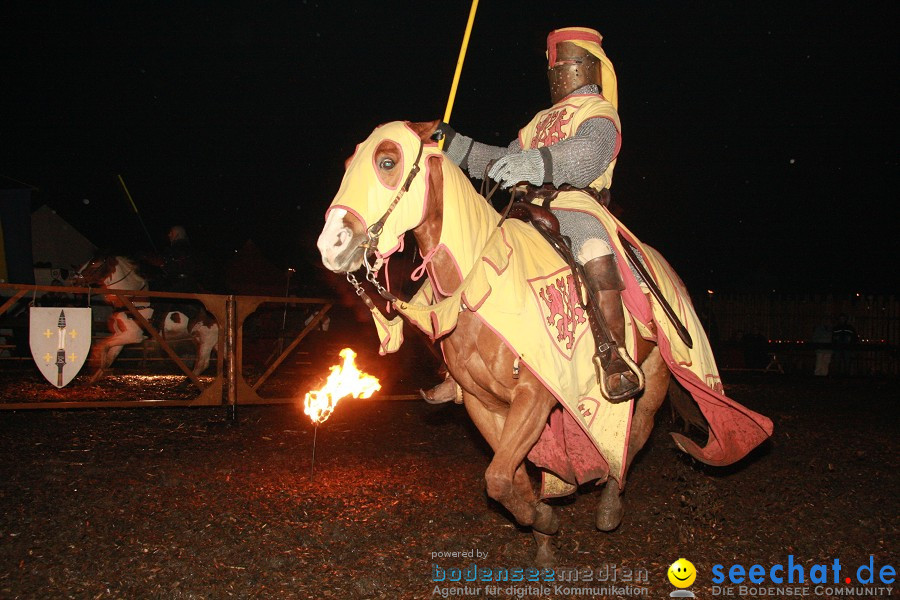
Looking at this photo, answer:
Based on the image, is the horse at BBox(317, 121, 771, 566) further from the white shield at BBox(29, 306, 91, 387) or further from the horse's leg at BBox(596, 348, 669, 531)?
the white shield at BBox(29, 306, 91, 387)

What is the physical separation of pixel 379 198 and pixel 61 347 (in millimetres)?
5840

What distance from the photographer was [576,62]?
162 inches

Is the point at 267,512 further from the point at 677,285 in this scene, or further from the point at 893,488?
the point at 893,488

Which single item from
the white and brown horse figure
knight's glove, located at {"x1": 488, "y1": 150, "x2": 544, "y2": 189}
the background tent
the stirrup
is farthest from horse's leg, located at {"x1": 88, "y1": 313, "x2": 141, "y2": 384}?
the background tent

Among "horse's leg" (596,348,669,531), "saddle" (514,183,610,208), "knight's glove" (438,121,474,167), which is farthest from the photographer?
"horse's leg" (596,348,669,531)

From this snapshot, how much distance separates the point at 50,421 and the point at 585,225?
299 inches

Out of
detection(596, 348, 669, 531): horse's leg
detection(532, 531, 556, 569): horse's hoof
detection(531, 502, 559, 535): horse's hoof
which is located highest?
detection(596, 348, 669, 531): horse's leg

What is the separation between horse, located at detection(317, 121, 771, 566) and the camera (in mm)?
3031

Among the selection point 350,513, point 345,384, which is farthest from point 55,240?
point 350,513

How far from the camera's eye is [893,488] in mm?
5832

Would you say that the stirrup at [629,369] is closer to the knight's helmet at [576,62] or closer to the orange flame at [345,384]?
the knight's helmet at [576,62]

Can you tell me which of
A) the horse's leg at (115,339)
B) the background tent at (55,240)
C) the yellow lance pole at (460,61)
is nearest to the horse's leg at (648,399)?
the yellow lance pole at (460,61)

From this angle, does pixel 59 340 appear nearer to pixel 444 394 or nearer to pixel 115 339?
pixel 115 339

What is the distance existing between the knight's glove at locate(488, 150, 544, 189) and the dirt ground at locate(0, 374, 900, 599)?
7.09ft
